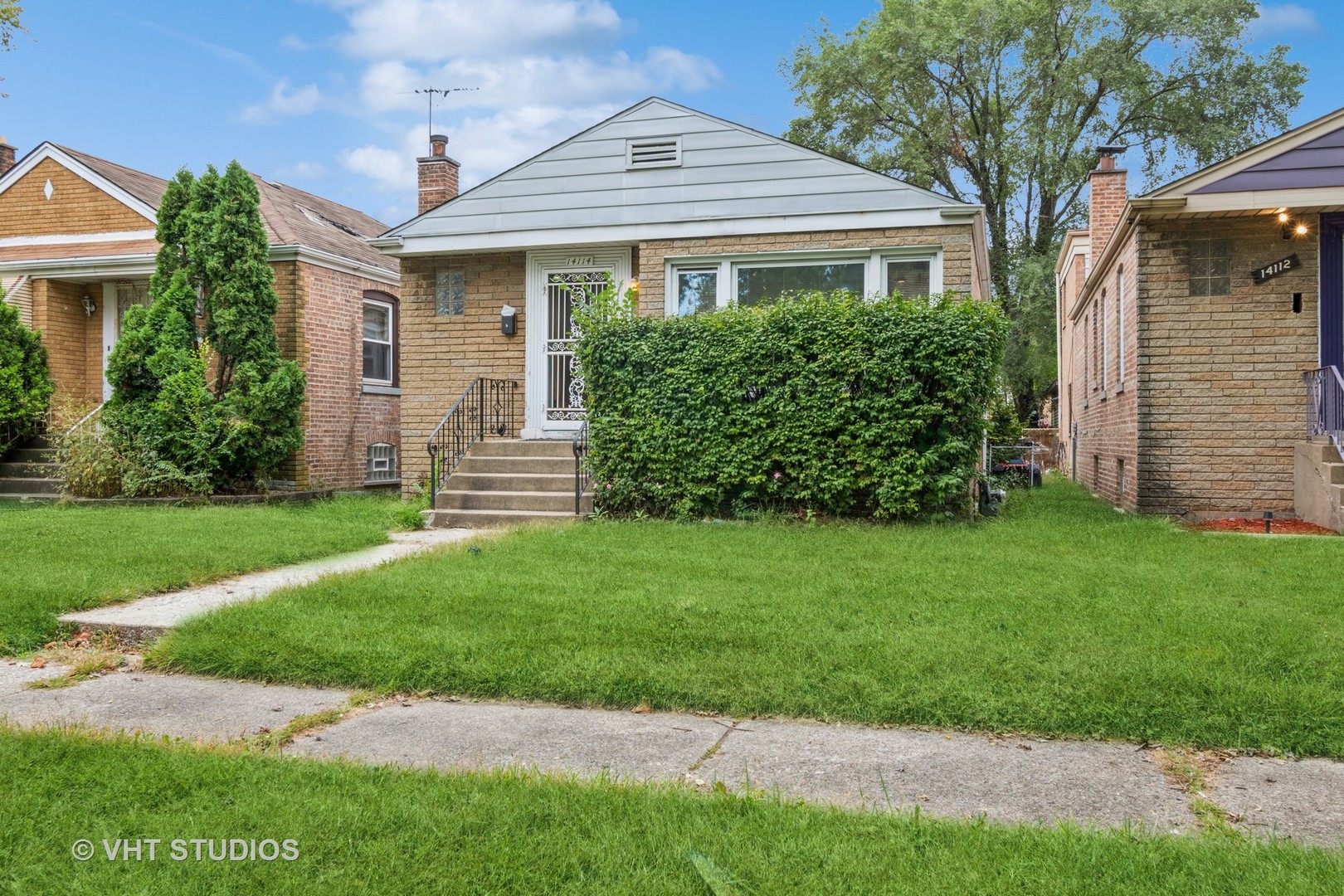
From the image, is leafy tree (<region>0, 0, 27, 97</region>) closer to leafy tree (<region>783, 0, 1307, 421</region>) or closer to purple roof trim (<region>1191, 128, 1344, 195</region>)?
purple roof trim (<region>1191, 128, 1344, 195</region>)

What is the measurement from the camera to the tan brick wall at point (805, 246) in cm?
1088

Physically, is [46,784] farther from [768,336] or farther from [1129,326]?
[1129,326]

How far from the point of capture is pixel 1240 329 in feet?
32.9

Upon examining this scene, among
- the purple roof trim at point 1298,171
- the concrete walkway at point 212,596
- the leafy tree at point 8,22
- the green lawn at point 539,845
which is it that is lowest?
the green lawn at point 539,845

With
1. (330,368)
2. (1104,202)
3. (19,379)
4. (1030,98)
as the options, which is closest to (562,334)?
(330,368)

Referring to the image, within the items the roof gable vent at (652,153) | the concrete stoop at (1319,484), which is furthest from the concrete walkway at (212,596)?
the concrete stoop at (1319,484)

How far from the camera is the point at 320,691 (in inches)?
163

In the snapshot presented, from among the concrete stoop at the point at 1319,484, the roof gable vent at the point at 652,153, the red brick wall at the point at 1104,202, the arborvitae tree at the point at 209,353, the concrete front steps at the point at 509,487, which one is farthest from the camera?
the red brick wall at the point at 1104,202

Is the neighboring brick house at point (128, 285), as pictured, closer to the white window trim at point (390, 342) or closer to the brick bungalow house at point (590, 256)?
the white window trim at point (390, 342)

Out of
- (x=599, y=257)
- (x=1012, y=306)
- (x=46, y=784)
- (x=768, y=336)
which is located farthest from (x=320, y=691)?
(x=1012, y=306)

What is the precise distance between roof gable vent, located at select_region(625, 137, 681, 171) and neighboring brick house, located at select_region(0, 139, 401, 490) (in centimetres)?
507

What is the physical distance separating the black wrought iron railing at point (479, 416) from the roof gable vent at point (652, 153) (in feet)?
10.7

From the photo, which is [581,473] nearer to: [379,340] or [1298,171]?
[379,340]

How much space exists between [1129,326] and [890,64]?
20.9 m
